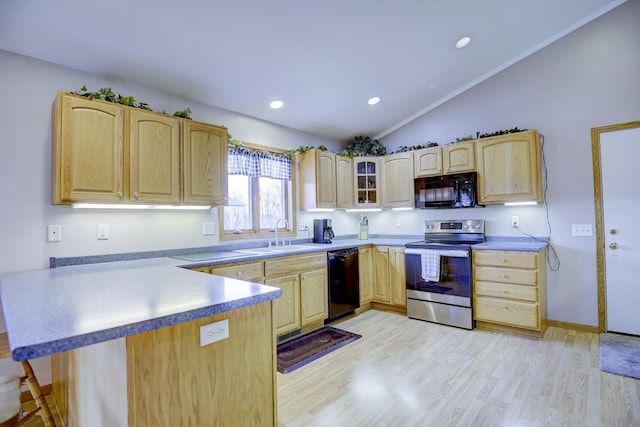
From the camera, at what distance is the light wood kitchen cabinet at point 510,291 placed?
10.4 feet

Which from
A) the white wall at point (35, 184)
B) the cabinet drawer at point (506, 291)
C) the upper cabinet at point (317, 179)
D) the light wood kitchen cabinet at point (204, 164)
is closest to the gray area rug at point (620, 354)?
the cabinet drawer at point (506, 291)

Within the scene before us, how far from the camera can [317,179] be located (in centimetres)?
403

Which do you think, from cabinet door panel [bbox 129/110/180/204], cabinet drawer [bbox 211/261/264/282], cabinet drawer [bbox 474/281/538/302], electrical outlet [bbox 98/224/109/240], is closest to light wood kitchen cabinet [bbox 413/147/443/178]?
cabinet drawer [bbox 474/281/538/302]

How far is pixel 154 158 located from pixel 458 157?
3.22 m

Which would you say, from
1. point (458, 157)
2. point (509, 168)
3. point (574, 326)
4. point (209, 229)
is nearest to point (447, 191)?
point (458, 157)

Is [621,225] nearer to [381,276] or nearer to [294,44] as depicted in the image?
[381,276]

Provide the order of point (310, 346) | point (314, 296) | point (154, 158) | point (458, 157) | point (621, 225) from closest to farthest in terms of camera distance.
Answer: point (154, 158) → point (310, 346) → point (621, 225) → point (314, 296) → point (458, 157)

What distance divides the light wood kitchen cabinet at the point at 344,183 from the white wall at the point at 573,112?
1.80 metres

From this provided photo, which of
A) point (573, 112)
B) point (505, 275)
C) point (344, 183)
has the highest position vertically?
point (573, 112)

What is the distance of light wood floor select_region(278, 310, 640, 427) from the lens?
6.51 feet

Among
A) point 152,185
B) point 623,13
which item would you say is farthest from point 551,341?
point 152,185

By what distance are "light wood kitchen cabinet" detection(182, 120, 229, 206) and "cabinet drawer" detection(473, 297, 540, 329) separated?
9.28 ft

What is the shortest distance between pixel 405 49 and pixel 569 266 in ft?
9.31

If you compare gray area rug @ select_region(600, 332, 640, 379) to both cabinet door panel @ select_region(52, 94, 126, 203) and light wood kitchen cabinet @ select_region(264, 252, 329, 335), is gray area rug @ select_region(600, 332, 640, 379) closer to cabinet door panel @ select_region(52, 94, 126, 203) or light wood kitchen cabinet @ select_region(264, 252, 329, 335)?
light wood kitchen cabinet @ select_region(264, 252, 329, 335)
